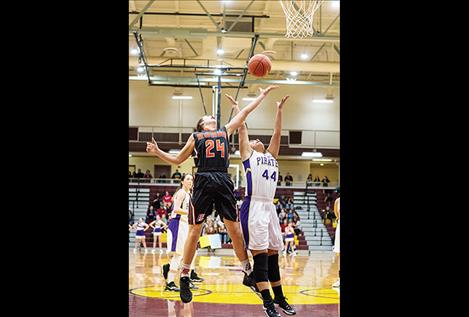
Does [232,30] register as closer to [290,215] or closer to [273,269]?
[290,215]

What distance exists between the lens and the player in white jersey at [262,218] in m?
5.21

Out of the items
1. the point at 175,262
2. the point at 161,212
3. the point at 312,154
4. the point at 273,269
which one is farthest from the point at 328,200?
the point at 273,269

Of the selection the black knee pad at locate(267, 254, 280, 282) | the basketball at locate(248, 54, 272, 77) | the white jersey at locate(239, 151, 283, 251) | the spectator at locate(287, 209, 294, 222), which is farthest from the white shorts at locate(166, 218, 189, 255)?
the spectator at locate(287, 209, 294, 222)

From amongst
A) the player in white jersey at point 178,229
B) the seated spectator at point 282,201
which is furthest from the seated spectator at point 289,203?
the player in white jersey at point 178,229

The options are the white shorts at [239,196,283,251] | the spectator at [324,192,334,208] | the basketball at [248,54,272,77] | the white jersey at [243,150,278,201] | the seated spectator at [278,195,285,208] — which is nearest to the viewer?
the white shorts at [239,196,283,251]

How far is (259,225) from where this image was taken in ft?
17.4

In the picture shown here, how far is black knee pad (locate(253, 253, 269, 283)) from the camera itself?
5176 mm

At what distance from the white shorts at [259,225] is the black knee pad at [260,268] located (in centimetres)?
9

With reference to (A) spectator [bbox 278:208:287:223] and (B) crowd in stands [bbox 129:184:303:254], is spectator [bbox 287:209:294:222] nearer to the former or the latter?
(B) crowd in stands [bbox 129:184:303:254]

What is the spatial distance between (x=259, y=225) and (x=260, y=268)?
0.42m

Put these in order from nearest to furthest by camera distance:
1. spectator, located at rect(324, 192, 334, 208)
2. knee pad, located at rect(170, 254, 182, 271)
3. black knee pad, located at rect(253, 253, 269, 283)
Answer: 1. black knee pad, located at rect(253, 253, 269, 283)
2. knee pad, located at rect(170, 254, 182, 271)
3. spectator, located at rect(324, 192, 334, 208)
